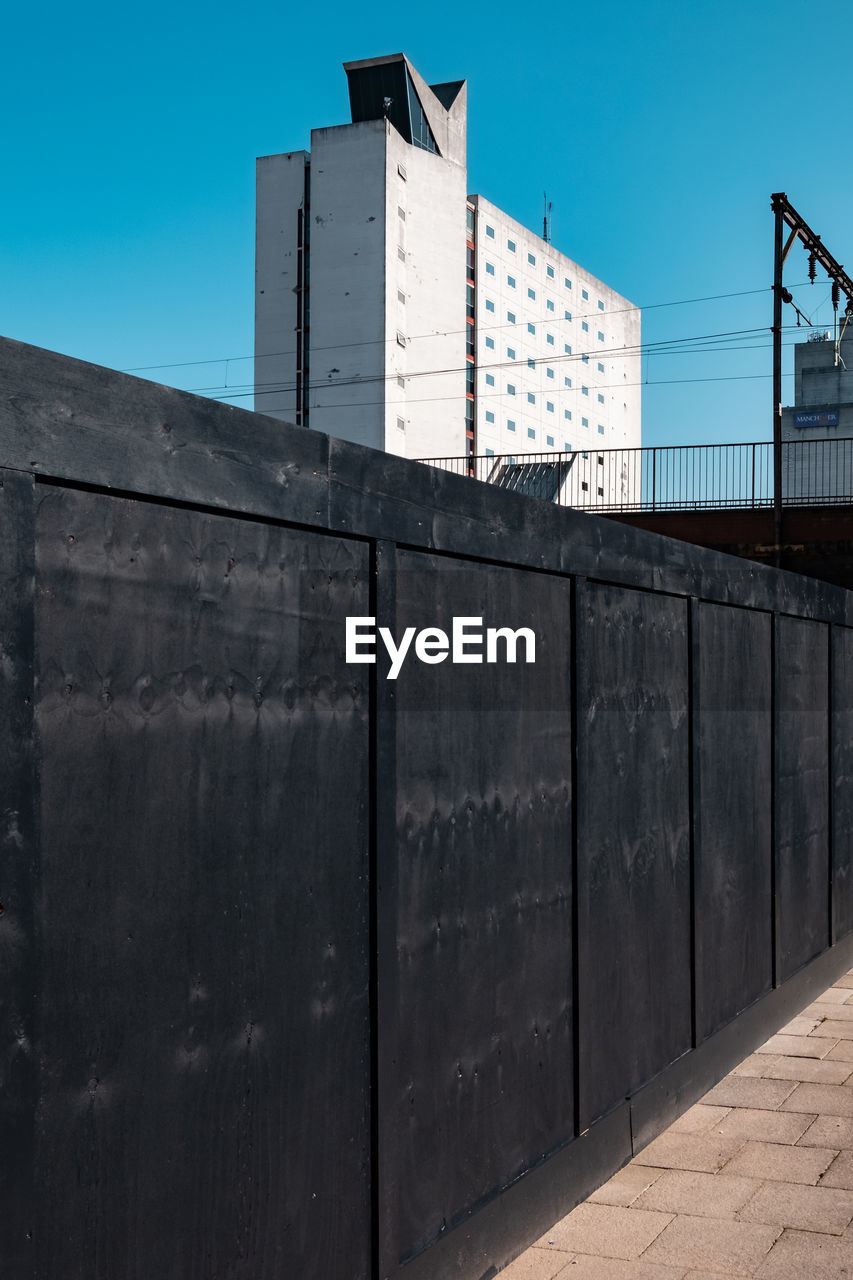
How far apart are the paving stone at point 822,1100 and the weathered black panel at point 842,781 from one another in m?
2.91

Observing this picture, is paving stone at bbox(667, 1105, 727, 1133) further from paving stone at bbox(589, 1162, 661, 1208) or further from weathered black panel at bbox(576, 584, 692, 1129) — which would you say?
paving stone at bbox(589, 1162, 661, 1208)

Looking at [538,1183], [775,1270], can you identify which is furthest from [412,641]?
[775,1270]

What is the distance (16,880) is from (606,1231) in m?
3.38

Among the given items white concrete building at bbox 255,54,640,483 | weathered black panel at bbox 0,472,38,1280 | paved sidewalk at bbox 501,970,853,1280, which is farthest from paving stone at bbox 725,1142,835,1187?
white concrete building at bbox 255,54,640,483

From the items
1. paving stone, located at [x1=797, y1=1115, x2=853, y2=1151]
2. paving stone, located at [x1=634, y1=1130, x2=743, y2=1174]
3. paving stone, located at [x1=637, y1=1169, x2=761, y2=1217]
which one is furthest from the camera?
paving stone, located at [x1=797, y1=1115, x2=853, y2=1151]

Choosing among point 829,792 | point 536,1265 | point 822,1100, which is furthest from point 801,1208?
point 829,792

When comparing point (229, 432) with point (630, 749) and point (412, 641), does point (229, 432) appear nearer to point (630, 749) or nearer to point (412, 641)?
→ point (412, 641)

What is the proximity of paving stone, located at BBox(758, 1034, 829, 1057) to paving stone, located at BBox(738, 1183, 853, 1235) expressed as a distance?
7.62 feet

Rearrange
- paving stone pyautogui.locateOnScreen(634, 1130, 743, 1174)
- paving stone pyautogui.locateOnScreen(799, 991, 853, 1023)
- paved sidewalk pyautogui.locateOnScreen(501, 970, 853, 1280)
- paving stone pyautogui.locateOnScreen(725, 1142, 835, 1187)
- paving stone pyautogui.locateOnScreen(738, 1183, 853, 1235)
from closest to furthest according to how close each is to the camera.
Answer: paved sidewalk pyautogui.locateOnScreen(501, 970, 853, 1280) → paving stone pyautogui.locateOnScreen(738, 1183, 853, 1235) → paving stone pyautogui.locateOnScreen(725, 1142, 835, 1187) → paving stone pyautogui.locateOnScreen(634, 1130, 743, 1174) → paving stone pyautogui.locateOnScreen(799, 991, 853, 1023)

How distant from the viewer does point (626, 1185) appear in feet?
18.6

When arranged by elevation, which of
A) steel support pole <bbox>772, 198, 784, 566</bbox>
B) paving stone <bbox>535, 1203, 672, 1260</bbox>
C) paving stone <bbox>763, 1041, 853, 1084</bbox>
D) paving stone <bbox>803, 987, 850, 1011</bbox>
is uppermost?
steel support pole <bbox>772, 198, 784, 566</bbox>

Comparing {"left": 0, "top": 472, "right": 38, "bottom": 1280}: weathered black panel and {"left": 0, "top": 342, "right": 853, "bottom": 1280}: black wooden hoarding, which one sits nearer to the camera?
{"left": 0, "top": 472, "right": 38, "bottom": 1280}: weathered black panel

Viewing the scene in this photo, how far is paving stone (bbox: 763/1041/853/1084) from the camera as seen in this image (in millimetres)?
7289

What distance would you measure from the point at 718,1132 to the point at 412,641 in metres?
3.45
